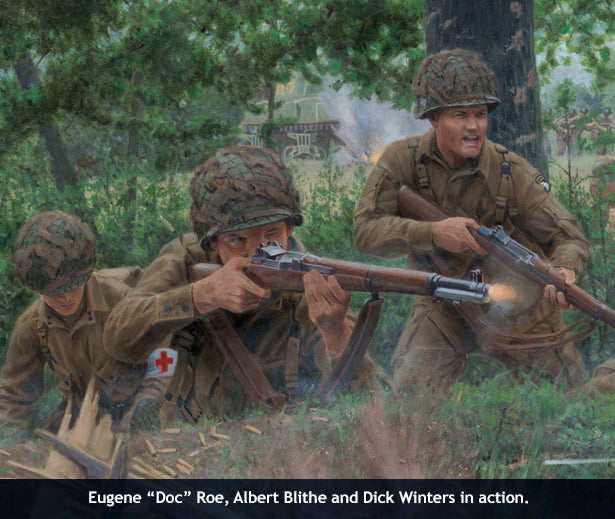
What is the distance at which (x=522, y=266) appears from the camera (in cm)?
478

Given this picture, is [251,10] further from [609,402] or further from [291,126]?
[609,402]

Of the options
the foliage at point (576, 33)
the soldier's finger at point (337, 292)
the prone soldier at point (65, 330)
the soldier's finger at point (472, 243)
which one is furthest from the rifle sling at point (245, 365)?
the foliage at point (576, 33)

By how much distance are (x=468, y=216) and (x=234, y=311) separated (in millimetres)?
1599

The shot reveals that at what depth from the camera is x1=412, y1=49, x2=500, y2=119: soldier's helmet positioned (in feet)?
15.9

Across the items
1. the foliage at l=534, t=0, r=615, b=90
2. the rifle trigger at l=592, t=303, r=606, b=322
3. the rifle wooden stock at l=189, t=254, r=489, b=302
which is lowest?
the rifle trigger at l=592, t=303, r=606, b=322

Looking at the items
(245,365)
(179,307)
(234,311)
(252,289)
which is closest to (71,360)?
(179,307)

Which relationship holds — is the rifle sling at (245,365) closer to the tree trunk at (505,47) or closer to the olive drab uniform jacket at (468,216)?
the olive drab uniform jacket at (468,216)

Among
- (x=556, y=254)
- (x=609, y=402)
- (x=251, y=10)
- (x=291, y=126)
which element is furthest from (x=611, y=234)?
(x=251, y=10)

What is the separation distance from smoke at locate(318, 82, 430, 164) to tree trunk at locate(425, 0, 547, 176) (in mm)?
539

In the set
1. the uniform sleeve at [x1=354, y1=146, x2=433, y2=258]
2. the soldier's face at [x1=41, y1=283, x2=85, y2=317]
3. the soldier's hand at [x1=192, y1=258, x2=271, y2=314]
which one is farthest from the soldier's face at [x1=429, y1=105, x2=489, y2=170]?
the soldier's face at [x1=41, y1=283, x2=85, y2=317]

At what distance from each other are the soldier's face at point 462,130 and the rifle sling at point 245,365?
1777 mm

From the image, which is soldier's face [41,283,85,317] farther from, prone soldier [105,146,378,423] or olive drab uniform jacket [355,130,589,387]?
olive drab uniform jacket [355,130,589,387]

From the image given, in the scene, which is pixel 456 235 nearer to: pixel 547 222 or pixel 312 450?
pixel 547 222
